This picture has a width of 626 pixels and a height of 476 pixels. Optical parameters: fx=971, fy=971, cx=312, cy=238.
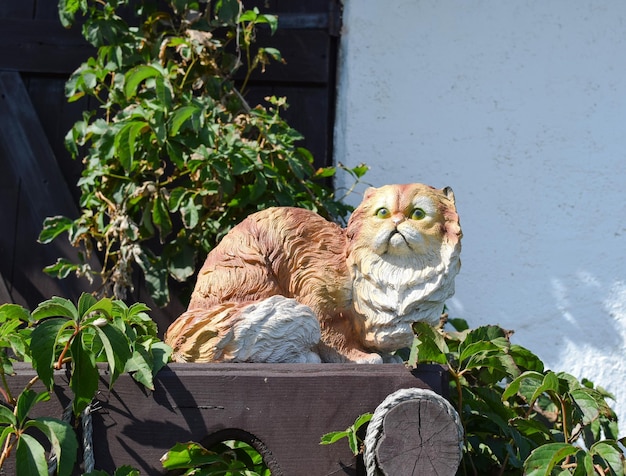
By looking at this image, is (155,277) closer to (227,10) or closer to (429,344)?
(227,10)

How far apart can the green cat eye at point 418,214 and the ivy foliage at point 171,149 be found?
A: 61 centimetres

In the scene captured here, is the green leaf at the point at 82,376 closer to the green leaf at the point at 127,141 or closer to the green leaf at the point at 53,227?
the green leaf at the point at 127,141

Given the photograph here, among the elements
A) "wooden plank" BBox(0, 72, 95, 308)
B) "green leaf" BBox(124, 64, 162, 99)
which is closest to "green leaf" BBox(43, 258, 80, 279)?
"wooden plank" BBox(0, 72, 95, 308)

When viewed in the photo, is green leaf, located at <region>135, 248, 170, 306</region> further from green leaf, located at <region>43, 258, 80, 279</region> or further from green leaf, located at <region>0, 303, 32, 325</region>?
green leaf, located at <region>0, 303, 32, 325</region>

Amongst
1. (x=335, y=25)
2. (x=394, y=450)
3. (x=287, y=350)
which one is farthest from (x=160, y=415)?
(x=335, y=25)

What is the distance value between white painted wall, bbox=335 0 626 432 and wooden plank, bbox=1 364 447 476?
879 mm

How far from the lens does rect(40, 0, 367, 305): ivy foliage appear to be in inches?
89.9

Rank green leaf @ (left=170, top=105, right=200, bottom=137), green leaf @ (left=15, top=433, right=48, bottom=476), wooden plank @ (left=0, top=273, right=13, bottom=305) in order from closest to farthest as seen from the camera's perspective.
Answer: green leaf @ (left=15, top=433, right=48, bottom=476)
green leaf @ (left=170, top=105, right=200, bottom=137)
wooden plank @ (left=0, top=273, right=13, bottom=305)

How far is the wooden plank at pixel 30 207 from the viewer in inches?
100

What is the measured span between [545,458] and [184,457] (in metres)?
0.58

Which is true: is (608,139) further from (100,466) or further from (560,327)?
(100,466)

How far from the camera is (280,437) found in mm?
1595

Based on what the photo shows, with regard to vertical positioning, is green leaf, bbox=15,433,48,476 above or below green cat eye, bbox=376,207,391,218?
below

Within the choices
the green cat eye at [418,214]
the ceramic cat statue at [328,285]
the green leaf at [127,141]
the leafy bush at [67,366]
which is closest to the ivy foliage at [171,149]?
the green leaf at [127,141]
